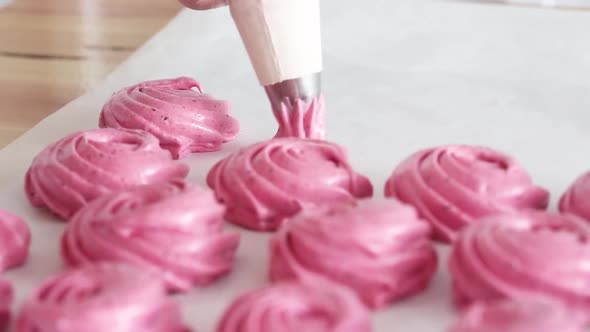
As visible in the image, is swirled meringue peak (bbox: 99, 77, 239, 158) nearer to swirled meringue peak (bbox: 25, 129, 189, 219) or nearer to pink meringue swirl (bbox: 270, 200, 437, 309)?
swirled meringue peak (bbox: 25, 129, 189, 219)

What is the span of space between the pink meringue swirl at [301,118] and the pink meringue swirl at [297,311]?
0.58 meters

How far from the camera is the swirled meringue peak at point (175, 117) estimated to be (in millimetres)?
1792

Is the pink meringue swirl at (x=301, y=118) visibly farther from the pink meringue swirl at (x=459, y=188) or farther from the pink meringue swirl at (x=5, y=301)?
the pink meringue swirl at (x=5, y=301)

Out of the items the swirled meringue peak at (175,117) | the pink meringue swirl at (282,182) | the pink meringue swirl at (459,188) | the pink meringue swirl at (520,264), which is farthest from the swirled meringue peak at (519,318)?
the swirled meringue peak at (175,117)

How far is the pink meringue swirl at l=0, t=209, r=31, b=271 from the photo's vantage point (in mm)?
1399

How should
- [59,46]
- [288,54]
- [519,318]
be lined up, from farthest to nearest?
[59,46], [288,54], [519,318]

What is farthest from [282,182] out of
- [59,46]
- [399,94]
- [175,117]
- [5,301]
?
[59,46]

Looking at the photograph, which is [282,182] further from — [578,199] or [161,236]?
[578,199]

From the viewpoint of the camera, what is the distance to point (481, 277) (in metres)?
1.24

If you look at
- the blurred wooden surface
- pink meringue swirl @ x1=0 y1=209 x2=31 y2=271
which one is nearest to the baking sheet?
pink meringue swirl @ x1=0 y1=209 x2=31 y2=271

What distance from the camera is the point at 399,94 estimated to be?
2135 mm

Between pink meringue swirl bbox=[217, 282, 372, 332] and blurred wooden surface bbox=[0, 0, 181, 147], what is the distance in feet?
3.50

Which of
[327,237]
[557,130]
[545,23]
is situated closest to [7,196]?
[327,237]

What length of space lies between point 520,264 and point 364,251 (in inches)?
8.7
